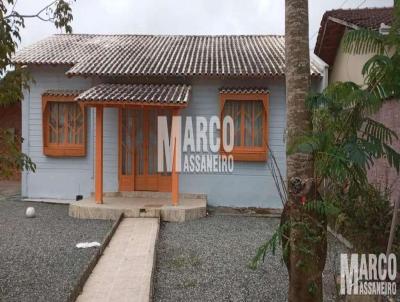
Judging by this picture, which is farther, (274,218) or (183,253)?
(274,218)

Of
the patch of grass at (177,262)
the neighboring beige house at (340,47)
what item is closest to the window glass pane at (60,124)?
the patch of grass at (177,262)

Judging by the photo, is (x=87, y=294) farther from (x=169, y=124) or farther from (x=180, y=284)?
(x=169, y=124)

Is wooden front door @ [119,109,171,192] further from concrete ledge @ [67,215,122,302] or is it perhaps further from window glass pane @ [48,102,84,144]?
concrete ledge @ [67,215,122,302]

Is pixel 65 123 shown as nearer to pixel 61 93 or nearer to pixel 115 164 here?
pixel 61 93

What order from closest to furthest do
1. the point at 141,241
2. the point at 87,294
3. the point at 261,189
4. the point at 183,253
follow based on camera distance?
the point at 87,294 → the point at 183,253 → the point at 141,241 → the point at 261,189

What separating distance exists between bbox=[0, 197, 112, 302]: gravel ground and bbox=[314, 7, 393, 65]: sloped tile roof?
7.21m

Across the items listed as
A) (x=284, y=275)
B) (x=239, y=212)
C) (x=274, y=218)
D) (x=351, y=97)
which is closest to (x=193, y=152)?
(x=239, y=212)

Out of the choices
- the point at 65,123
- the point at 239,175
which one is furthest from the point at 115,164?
the point at 239,175

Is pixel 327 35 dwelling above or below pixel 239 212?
above

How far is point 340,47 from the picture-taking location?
863 cm

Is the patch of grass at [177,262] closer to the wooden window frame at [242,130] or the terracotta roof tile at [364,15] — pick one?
the wooden window frame at [242,130]

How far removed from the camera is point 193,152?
1125 centimetres

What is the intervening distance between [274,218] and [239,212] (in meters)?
1.00

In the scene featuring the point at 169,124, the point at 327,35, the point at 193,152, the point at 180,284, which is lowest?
the point at 180,284
